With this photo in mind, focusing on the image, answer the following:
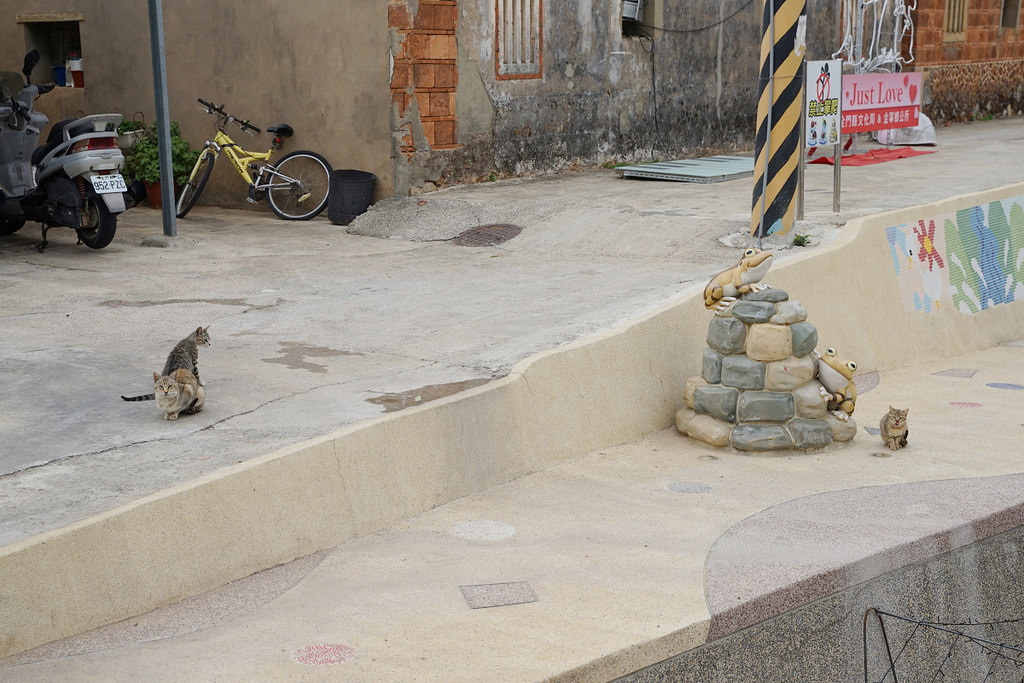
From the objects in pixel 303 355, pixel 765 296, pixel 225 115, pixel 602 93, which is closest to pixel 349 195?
pixel 225 115

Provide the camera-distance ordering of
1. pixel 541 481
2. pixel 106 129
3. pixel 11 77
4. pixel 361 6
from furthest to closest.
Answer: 1. pixel 361 6
2. pixel 11 77
3. pixel 106 129
4. pixel 541 481

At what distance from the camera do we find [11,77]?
9617 millimetres

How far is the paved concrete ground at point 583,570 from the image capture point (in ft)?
12.8

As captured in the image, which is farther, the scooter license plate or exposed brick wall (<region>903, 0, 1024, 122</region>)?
→ exposed brick wall (<region>903, 0, 1024, 122</region>)

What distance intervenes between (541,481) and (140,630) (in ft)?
7.51

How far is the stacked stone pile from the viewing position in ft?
21.4

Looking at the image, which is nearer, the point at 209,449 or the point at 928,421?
the point at 209,449

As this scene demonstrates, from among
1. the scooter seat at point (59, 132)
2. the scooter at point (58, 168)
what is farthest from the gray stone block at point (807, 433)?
the scooter seat at point (59, 132)

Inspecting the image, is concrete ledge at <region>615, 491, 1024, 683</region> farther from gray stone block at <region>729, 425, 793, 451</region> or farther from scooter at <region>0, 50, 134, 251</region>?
scooter at <region>0, 50, 134, 251</region>

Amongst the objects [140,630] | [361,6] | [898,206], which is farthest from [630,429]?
[361,6]

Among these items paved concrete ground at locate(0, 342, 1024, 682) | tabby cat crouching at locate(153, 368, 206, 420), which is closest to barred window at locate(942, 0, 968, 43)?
paved concrete ground at locate(0, 342, 1024, 682)

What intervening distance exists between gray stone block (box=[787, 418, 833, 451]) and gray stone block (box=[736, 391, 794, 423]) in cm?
6

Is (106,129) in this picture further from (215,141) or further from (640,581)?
(640,581)

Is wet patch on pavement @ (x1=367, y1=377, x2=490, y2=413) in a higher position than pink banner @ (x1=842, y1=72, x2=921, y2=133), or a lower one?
lower
